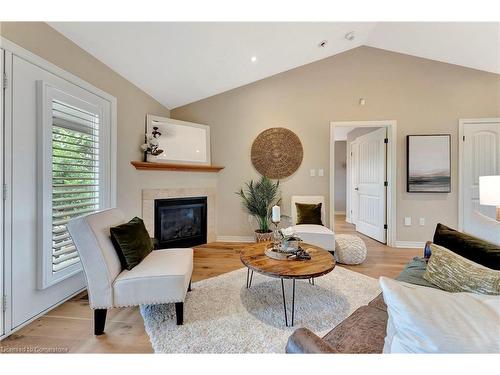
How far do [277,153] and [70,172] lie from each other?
2914mm

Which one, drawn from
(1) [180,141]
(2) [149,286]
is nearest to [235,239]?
(1) [180,141]

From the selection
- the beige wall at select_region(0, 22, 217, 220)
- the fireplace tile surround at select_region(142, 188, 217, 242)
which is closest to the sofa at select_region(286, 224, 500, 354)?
the beige wall at select_region(0, 22, 217, 220)

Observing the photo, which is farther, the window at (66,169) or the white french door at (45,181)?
the window at (66,169)

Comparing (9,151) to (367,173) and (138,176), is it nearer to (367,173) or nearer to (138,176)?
(138,176)

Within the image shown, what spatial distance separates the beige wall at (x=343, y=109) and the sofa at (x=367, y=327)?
2.51 m

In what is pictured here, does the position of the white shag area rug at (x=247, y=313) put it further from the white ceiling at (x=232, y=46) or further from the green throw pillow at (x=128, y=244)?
the white ceiling at (x=232, y=46)

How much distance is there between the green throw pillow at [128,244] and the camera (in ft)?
6.00

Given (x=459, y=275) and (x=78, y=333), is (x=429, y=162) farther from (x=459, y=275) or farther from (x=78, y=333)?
(x=78, y=333)

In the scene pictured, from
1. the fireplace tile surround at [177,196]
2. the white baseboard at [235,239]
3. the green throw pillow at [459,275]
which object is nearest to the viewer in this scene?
the green throw pillow at [459,275]

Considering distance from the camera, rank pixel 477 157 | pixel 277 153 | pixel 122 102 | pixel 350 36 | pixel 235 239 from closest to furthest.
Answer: pixel 122 102 < pixel 350 36 < pixel 477 157 < pixel 277 153 < pixel 235 239

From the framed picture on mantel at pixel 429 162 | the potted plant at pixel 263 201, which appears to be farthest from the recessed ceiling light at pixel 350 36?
the potted plant at pixel 263 201

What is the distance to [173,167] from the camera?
3.62 m

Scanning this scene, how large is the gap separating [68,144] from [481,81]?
557 centimetres
